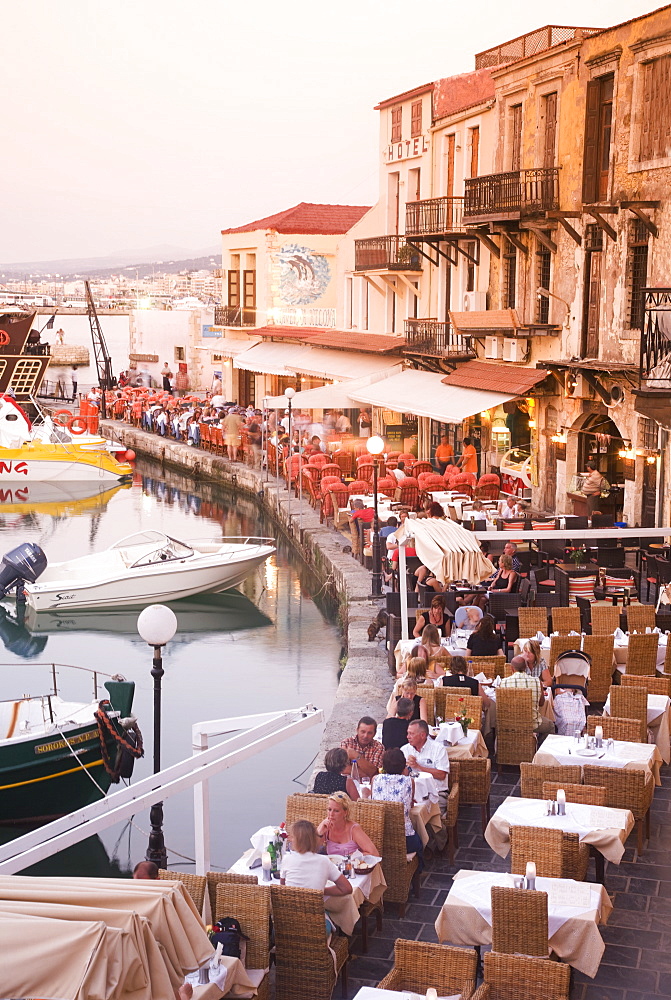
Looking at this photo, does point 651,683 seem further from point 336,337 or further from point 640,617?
point 336,337

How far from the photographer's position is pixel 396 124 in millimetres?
33531

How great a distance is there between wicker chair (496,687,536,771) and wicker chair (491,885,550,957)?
4047 mm

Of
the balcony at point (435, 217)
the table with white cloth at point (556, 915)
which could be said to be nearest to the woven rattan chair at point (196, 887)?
the table with white cloth at point (556, 915)

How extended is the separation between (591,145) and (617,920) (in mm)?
15965

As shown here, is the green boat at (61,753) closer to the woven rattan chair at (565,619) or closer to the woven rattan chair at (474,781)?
the woven rattan chair at (474,781)

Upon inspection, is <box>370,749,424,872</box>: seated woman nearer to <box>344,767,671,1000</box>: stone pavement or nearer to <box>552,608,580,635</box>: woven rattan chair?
<box>344,767,671,1000</box>: stone pavement

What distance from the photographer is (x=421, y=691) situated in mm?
10977

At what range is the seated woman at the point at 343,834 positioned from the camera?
806cm

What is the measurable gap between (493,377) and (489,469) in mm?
3002

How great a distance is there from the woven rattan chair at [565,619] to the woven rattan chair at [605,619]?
20 cm

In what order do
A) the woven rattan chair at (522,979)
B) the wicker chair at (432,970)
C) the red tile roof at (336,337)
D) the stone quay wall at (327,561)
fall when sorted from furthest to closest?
the red tile roof at (336,337), the stone quay wall at (327,561), the wicker chair at (432,970), the woven rattan chair at (522,979)

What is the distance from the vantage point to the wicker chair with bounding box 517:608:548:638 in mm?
13930

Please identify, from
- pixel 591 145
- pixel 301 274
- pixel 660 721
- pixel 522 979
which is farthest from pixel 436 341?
pixel 522 979

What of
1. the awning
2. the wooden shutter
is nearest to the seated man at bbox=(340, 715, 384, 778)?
the awning
